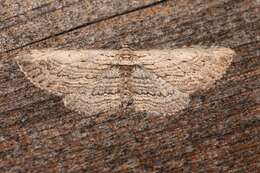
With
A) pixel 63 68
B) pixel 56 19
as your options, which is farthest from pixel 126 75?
pixel 56 19

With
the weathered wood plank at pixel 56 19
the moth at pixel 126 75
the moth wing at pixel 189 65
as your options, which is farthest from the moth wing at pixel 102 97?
the weathered wood plank at pixel 56 19

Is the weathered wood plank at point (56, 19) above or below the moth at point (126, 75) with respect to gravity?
above

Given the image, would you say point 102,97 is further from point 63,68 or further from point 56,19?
point 56,19

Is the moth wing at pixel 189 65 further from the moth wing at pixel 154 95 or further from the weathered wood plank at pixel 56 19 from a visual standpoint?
the weathered wood plank at pixel 56 19

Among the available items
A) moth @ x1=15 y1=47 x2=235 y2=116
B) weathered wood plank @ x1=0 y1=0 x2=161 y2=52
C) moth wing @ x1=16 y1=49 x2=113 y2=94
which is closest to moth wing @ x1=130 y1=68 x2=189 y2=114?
moth @ x1=15 y1=47 x2=235 y2=116

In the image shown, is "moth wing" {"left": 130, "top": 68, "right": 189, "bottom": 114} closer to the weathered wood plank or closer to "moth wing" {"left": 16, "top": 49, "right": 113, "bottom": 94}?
"moth wing" {"left": 16, "top": 49, "right": 113, "bottom": 94}
